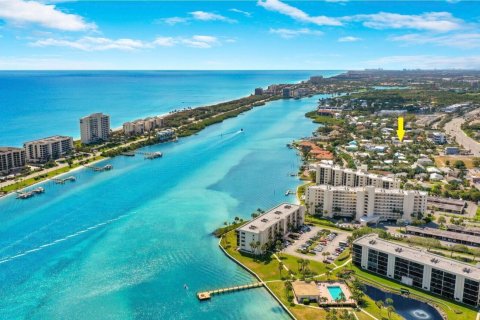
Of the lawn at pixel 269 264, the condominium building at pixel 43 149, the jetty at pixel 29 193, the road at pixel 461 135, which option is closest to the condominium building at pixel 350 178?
the lawn at pixel 269 264

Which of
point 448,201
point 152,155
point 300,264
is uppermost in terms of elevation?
point 152,155

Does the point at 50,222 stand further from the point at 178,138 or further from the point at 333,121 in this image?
the point at 333,121

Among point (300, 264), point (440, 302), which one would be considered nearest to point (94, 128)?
point (300, 264)

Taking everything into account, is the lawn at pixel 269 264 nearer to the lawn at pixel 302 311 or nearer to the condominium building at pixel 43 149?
the lawn at pixel 302 311

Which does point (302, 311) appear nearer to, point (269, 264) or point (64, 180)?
point (269, 264)

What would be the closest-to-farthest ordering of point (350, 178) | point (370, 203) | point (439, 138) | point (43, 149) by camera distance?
1. point (370, 203)
2. point (350, 178)
3. point (43, 149)
4. point (439, 138)

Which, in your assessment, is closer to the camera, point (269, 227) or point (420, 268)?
point (420, 268)

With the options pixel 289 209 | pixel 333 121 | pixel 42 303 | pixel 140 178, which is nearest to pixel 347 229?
pixel 289 209
